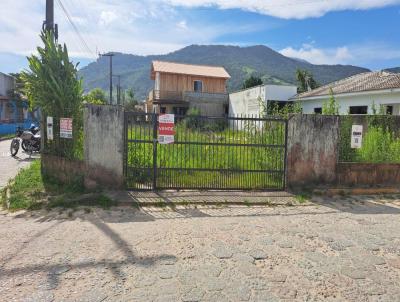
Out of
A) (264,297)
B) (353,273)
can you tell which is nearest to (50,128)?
(264,297)

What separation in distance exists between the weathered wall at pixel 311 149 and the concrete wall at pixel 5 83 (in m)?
29.9

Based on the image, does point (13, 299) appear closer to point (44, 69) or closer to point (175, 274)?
point (175, 274)

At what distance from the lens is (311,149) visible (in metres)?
7.77

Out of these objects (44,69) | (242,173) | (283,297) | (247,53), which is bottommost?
(283,297)

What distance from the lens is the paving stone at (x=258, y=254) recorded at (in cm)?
431

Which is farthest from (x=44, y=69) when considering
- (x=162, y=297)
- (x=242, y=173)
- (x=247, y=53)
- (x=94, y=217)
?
(x=247, y=53)

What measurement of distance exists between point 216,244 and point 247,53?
15044cm

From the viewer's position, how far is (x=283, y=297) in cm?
339

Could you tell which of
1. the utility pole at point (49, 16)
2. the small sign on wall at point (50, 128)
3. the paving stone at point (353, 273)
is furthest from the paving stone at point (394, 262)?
the utility pole at point (49, 16)

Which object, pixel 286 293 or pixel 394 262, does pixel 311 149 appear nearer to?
pixel 394 262

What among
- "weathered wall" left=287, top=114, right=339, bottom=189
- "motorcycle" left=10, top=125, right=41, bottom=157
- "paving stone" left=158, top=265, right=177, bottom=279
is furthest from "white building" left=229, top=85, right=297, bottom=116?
Result: "paving stone" left=158, top=265, right=177, bottom=279

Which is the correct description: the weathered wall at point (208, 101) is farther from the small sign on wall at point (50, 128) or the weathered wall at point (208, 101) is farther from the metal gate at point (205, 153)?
the metal gate at point (205, 153)

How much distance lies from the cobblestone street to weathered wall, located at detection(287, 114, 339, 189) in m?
1.54

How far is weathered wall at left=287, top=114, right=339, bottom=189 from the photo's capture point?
7703mm
